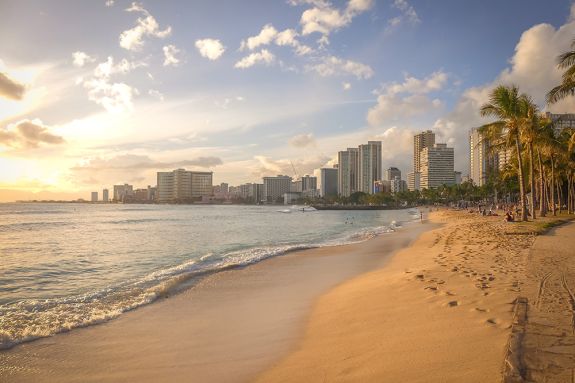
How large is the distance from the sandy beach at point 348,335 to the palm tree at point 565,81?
11.5m

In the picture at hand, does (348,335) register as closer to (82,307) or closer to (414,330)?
(414,330)

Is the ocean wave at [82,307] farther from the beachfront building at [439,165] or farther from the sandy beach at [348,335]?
the beachfront building at [439,165]

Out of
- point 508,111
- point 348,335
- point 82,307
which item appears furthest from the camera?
point 508,111

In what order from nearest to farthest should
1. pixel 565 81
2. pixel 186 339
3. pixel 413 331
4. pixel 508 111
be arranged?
pixel 413 331 < pixel 186 339 < pixel 565 81 < pixel 508 111

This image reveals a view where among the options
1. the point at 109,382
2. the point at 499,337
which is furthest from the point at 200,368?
the point at 499,337

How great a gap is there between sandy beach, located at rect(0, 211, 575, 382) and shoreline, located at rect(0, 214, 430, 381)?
2 centimetres

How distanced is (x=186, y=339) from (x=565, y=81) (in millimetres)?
20459

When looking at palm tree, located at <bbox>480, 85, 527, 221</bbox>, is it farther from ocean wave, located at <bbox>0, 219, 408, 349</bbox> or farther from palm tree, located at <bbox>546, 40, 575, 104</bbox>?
ocean wave, located at <bbox>0, 219, 408, 349</bbox>

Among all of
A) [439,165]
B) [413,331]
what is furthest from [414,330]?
[439,165]

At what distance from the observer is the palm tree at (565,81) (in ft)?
53.3

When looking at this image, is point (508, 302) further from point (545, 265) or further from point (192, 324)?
point (192, 324)

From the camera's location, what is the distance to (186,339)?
19.3 ft

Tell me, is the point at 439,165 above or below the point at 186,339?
above

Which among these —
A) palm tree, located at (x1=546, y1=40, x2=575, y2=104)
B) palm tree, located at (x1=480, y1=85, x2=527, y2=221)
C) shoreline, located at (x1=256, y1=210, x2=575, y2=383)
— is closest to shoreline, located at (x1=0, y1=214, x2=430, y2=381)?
shoreline, located at (x1=256, y1=210, x2=575, y2=383)
